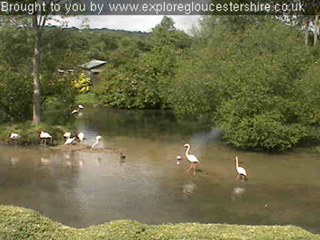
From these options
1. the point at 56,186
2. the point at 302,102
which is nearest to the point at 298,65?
the point at 302,102

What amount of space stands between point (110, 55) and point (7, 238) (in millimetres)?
33336

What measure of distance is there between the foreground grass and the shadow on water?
3616mm

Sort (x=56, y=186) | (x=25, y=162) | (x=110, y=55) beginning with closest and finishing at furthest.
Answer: (x=56, y=186), (x=25, y=162), (x=110, y=55)

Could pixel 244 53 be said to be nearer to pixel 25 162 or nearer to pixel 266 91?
pixel 266 91

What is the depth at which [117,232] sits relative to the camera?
Answer: 24.1ft

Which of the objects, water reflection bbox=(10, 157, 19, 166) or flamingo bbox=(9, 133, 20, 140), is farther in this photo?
flamingo bbox=(9, 133, 20, 140)

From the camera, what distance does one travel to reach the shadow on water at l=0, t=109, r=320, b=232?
12.2 m

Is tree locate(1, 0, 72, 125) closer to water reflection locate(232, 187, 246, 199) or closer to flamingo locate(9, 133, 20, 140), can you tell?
flamingo locate(9, 133, 20, 140)

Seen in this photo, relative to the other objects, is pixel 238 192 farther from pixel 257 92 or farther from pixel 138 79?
pixel 138 79

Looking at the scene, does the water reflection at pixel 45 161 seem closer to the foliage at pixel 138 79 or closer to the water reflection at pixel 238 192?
the water reflection at pixel 238 192

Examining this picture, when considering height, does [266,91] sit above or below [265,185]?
above

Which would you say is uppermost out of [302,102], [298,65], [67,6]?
[67,6]

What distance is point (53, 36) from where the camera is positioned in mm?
22641

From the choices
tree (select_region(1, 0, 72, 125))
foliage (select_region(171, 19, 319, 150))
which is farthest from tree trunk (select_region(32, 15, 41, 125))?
foliage (select_region(171, 19, 319, 150))
